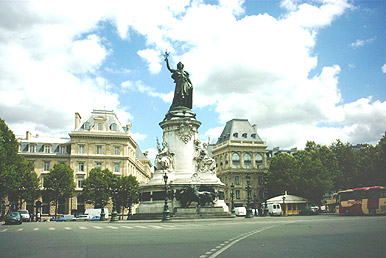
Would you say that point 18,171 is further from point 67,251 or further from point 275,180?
point 275,180

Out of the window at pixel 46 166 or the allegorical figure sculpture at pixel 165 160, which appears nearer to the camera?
the allegorical figure sculpture at pixel 165 160

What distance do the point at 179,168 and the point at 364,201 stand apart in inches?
890

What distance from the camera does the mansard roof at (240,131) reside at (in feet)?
309

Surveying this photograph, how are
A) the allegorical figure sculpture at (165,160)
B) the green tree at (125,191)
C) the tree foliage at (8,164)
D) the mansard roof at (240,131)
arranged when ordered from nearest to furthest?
the allegorical figure sculpture at (165,160), the tree foliage at (8,164), the green tree at (125,191), the mansard roof at (240,131)

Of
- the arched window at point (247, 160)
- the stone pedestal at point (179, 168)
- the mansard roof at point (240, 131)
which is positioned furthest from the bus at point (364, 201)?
the mansard roof at point (240, 131)

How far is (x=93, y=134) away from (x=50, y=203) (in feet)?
51.3

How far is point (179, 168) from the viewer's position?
3872 centimetres

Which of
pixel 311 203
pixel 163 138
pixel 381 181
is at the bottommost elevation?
pixel 311 203

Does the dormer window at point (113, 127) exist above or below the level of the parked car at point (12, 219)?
above

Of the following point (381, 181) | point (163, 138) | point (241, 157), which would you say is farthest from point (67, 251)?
point (241, 157)

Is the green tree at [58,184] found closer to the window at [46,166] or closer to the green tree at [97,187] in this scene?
the green tree at [97,187]

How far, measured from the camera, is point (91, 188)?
219 feet

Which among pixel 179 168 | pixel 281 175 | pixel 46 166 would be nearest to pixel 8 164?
pixel 179 168

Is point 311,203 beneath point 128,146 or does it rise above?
beneath
